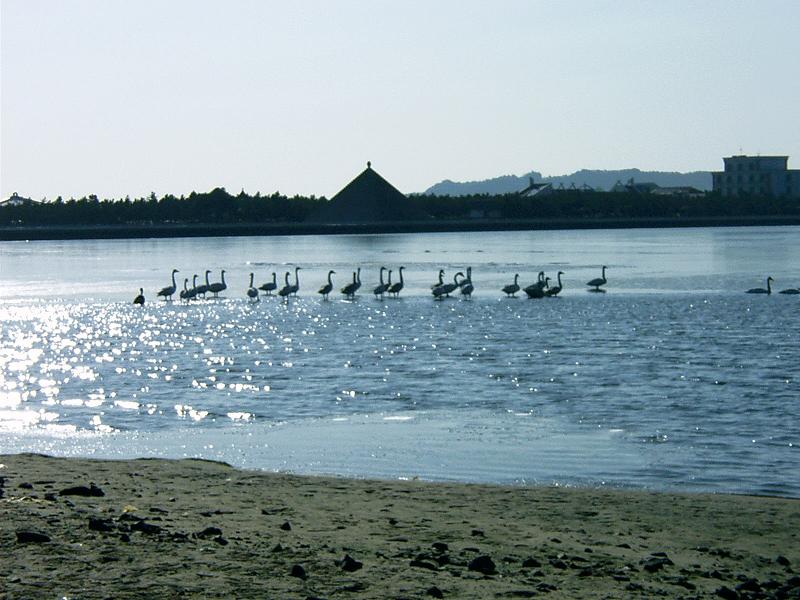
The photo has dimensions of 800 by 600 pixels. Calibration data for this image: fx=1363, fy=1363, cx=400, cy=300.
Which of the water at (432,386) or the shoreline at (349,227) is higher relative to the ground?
the shoreline at (349,227)

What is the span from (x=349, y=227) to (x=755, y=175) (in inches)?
2709

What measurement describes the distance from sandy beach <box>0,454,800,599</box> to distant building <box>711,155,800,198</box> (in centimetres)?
17296

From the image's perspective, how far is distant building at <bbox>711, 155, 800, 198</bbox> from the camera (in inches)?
7067

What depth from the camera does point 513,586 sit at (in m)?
7.61

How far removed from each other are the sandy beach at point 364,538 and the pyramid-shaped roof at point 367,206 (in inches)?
5462

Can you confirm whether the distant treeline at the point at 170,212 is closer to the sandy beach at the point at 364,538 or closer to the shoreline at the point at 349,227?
the shoreline at the point at 349,227

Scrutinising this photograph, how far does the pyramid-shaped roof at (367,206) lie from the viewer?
151625 millimetres

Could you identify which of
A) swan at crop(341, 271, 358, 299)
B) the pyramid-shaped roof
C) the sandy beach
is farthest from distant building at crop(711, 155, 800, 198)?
the sandy beach

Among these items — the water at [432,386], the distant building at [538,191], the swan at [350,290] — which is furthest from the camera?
the distant building at [538,191]

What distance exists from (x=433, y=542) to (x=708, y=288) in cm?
3406

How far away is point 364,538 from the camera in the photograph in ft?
29.3

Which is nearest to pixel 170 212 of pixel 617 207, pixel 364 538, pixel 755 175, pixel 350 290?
pixel 617 207

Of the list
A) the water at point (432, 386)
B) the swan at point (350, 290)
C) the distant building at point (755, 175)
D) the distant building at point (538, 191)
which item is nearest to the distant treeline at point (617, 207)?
the distant building at point (538, 191)

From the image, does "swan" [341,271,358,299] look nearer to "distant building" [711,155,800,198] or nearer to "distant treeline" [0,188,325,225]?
"distant treeline" [0,188,325,225]
